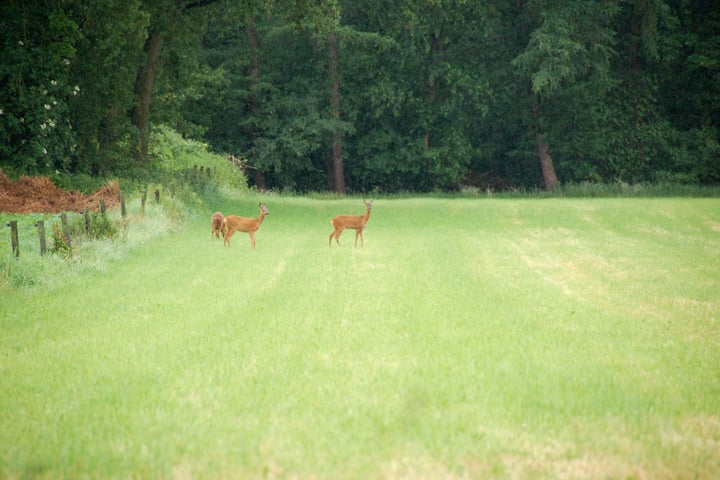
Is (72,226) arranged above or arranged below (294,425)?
above

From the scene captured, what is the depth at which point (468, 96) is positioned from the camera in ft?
174

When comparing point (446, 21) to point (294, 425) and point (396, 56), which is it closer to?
point (396, 56)

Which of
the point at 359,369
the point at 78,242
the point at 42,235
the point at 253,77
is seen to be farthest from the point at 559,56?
the point at 359,369

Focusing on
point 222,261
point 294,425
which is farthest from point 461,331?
point 222,261

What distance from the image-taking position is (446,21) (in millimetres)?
52031

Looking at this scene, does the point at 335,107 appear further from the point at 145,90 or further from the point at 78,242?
the point at 78,242

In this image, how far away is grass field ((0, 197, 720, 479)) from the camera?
6.48 metres

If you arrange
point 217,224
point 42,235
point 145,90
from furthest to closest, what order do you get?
1. point 145,90
2. point 217,224
3. point 42,235

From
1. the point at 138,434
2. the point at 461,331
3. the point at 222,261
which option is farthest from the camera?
the point at 222,261

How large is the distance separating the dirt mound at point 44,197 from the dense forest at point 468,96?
1936 centimetres

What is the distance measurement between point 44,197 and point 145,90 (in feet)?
34.9

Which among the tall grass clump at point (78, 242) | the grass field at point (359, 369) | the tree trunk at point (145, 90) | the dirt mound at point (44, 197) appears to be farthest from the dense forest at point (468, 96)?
the grass field at point (359, 369)

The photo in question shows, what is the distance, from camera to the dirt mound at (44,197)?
23.3 meters

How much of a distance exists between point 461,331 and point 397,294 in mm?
3010
